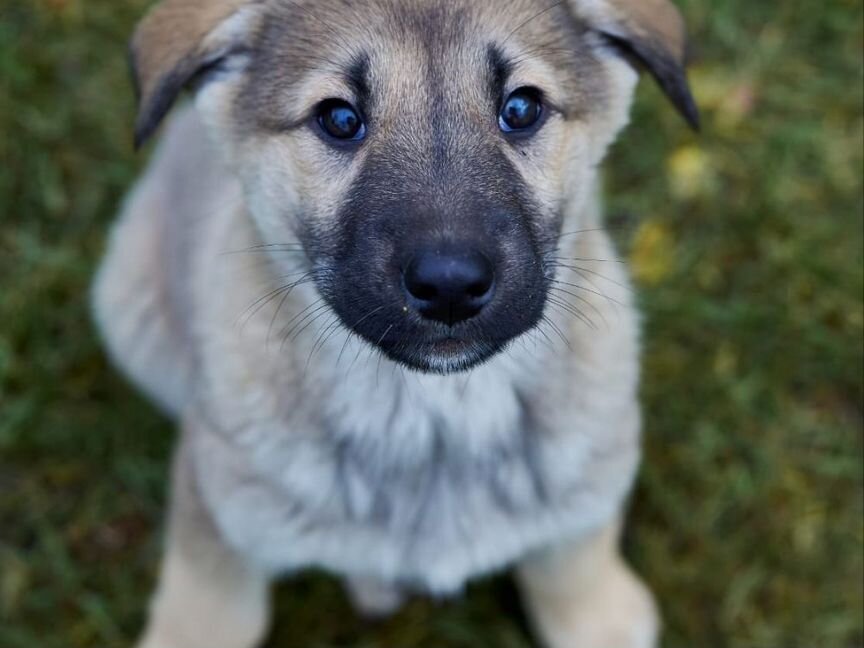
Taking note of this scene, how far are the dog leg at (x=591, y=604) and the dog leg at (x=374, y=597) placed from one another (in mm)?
405

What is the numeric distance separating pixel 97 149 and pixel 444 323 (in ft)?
→ 8.85

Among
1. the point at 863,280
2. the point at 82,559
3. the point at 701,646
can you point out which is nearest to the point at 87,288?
the point at 82,559

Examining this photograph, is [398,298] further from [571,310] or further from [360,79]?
[571,310]

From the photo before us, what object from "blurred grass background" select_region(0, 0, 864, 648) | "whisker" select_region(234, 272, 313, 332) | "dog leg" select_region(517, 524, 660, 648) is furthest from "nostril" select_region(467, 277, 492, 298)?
"blurred grass background" select_region(0, 0, 864, 648)

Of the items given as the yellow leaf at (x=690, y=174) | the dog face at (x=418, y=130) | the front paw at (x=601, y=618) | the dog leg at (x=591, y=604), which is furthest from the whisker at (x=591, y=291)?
the yellow leaf at (x=690, y=174)

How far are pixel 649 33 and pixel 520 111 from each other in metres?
0.41

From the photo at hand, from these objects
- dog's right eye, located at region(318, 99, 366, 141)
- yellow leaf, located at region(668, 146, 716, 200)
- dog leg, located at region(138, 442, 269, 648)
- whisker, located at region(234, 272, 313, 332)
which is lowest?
dog leg, located at region(138, 442, 269, 648)

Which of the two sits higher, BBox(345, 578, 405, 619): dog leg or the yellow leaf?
the yellow leaf

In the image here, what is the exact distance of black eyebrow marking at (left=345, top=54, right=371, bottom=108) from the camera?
252 centimetres

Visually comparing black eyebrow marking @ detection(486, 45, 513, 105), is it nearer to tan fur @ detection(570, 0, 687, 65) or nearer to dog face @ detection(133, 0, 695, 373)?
dog face @ detection(133, 0, 695, 373)

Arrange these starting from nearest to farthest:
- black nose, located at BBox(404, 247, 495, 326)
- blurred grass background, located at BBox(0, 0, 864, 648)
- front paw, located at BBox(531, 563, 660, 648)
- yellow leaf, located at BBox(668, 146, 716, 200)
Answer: black nose, located at BBox(404, 247, 495, 326) < front paw, located at BBox(531, 563, 660, 648) < blurred grass background, located at BBox(0, 0, 864, 648) < yellow leaf, located at BBox(668, 146, 716, 200)

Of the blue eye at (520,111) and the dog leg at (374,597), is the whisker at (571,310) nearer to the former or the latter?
the blue eye at (520,111)

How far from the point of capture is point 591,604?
3641 mm

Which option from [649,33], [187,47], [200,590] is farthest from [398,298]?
[200,590]
